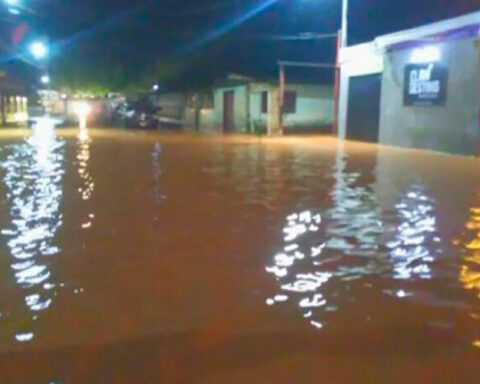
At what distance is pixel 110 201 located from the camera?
35.9 feet

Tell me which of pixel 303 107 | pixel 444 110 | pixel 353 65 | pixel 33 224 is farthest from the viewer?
pixel 303 107

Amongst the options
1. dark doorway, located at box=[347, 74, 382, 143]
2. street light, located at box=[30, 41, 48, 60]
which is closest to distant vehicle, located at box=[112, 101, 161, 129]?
dark doorway, located at box=[347, 74, 382, 143]

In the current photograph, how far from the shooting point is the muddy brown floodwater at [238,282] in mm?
4473

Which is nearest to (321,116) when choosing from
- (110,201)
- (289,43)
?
(289,43)

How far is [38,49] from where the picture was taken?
6191 cm

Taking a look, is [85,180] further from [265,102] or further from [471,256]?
[265,102]

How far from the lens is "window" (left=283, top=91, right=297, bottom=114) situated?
3559 centimetres

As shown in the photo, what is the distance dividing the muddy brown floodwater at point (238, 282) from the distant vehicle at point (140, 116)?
92.7ft

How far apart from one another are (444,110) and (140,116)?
2339 cm

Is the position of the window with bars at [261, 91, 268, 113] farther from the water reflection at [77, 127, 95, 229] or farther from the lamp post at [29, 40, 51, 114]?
the lamp post at [29, 40, 51, 114]

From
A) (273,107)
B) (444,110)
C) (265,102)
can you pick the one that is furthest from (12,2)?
(444,110)

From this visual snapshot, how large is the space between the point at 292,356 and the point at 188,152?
16828mm

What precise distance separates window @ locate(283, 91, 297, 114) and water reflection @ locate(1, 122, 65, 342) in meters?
19.2

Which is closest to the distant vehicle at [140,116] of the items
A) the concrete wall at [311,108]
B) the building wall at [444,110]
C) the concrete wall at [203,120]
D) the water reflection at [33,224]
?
the concrete wall at [203,120]
